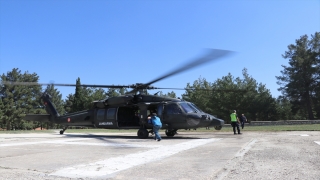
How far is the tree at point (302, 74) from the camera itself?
162ft

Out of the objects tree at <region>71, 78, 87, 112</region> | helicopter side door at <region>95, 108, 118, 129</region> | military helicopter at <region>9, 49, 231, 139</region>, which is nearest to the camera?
military helicopter at <region>9, 49, 231, 139</region>

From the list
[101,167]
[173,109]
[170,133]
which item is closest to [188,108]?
[173,109]

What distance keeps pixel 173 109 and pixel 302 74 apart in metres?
42.5

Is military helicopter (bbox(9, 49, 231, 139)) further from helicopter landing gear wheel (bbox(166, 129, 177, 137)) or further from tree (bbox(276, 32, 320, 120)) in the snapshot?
tree (bbox(276, 32, 320, 120))

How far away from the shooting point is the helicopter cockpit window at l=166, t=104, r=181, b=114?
601 inches

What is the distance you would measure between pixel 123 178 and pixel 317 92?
5281 cm

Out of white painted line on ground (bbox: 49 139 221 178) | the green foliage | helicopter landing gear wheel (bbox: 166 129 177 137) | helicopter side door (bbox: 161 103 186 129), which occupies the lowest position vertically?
white painted line on ground (bbox: 49 139 221 178)

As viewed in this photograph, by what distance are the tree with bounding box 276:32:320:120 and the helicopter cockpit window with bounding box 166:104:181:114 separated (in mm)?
40885

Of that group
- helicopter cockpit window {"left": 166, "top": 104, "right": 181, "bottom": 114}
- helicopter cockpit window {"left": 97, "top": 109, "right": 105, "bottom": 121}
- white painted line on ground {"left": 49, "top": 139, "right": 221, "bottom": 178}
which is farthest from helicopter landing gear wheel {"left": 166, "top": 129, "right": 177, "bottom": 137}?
white painted line on ground {"left": 49, "top": 139, "right": 221, "bottom": 178}

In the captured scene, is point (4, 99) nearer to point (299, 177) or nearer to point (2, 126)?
point (2, 126)

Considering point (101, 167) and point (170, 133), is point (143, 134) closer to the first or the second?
point (170, 133)

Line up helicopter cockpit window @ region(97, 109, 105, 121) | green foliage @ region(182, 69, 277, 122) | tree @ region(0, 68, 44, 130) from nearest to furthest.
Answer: helicopter cockpit window @ region(97, 109, 105, 121) → green foliage @ region(182, 69, 277, 122) → tree @ region(0, 68, 44, 130)

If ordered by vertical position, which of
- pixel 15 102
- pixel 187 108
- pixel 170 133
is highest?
pixel 15 102

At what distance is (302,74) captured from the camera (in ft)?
164
